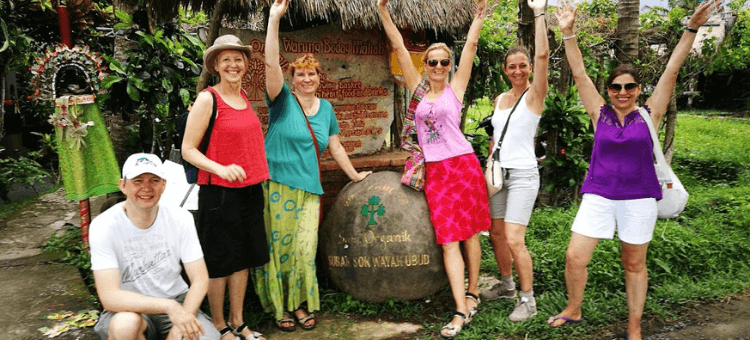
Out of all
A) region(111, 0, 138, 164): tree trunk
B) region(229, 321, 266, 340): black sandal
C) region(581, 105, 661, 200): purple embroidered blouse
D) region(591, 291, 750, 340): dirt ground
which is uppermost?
region(111, 0, 138, 164): tree trunk

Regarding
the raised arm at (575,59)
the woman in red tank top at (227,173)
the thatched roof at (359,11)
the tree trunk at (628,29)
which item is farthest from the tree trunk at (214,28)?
the tree trunk at (628,29)

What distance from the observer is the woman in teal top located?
152 inches

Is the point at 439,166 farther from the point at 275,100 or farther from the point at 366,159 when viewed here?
the point at 366,159

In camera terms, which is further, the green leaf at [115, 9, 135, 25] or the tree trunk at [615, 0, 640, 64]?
the tree trunk at [615, 0, 640, 64]

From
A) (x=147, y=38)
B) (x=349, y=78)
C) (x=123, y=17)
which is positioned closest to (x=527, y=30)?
(x=349, y=78)

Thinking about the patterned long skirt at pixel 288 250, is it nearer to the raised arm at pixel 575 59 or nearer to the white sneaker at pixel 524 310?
the white sneaker at pixel 524 310

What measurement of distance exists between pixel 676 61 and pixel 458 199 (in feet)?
5.51

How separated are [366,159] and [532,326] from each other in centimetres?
251

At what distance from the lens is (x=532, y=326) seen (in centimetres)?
395

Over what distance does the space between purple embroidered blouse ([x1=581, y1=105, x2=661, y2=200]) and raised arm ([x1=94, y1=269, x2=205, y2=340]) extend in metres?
2.64

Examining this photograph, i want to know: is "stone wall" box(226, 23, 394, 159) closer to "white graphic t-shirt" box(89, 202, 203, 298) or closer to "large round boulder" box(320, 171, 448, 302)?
"large round boulder" box(320, 171, 448, 302)

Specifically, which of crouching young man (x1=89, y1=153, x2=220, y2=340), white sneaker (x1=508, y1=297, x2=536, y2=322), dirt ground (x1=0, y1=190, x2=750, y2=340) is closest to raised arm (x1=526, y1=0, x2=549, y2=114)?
white sneaker (x1=508, y1=297, x2=536, y2=322)

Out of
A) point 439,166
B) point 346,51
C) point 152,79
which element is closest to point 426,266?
point 439,166

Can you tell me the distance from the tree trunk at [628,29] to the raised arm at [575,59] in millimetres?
2883
